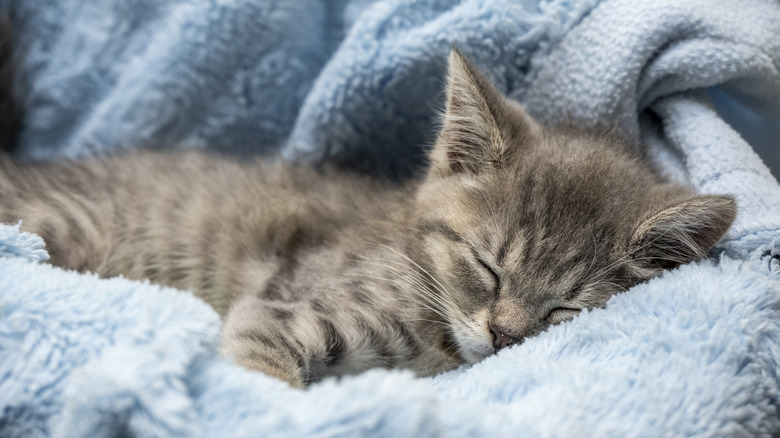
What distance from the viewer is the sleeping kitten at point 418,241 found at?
41.6 inches

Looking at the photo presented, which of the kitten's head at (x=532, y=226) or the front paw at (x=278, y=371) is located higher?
the kitten's head at (x=532, y=226)

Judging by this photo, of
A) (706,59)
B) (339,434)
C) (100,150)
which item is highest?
(706,59)

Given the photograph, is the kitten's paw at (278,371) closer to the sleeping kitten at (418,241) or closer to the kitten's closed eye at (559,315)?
the sleeping kitten at (418,241)

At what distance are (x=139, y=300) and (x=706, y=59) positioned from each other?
114 centimetres

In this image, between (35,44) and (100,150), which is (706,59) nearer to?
(100,150)

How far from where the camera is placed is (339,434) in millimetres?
682

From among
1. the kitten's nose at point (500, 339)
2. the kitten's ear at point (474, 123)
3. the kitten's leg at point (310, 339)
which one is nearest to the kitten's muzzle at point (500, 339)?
the kitten's nose at point (500, 339)

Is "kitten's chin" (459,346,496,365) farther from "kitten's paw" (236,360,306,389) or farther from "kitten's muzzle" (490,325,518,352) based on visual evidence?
"kitten's paw" (236,360,306,389)

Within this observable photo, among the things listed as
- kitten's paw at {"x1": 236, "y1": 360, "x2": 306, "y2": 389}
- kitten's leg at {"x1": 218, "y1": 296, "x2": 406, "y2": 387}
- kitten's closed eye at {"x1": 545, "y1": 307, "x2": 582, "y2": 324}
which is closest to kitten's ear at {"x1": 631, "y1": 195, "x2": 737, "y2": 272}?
kitten's closed eye at {"x1": 545, "y1": 307, "x2": 582, "y2": 324}

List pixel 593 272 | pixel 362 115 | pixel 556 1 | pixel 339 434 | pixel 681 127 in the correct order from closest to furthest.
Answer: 1. pixel 339 434
2. pixel 593 272
3. pixel 681 127
4. pixel 556 1
5. pixel 362 115

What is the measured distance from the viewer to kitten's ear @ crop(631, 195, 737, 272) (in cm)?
99

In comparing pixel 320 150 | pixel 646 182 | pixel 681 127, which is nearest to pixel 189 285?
pixel 320 150

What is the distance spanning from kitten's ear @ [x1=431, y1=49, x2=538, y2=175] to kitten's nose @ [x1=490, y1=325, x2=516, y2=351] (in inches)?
12.7

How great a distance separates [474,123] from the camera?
1.18 metres
